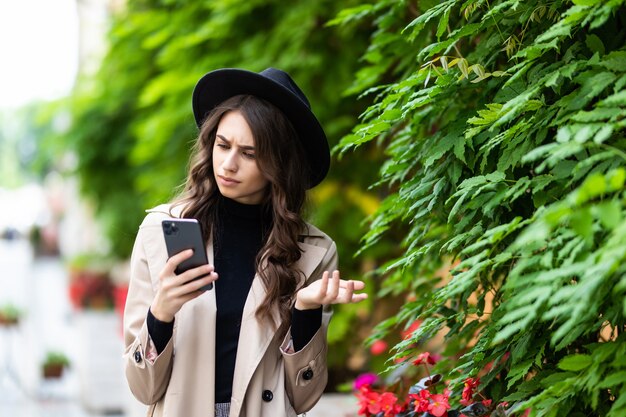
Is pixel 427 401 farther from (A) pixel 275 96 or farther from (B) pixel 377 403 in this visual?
(A) pixel 275 96

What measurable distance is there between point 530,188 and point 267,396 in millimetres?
962

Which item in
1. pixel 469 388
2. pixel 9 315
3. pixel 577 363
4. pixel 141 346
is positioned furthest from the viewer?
pixel 9 315

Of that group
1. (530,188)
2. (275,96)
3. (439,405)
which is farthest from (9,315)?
(530,188)

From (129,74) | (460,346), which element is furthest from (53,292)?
(460,346)

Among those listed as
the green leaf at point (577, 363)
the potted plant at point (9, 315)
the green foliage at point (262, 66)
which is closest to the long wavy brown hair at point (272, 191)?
the green leaf at point (577, 363)

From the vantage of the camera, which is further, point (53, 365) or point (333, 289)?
point (53, 365)

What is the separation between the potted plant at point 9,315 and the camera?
13500 mm

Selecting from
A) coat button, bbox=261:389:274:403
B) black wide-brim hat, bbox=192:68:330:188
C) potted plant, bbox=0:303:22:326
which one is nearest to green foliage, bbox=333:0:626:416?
black wide-brim hat, bbox=192:68:330:188

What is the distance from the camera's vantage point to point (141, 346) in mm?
2715

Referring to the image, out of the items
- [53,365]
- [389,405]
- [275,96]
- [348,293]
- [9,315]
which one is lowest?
[53,365]

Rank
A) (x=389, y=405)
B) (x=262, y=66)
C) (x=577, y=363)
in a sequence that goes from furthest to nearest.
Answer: (x=262, y=66) → (x=389, y=405) → (x=577, y=363)

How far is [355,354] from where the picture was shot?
6.82m

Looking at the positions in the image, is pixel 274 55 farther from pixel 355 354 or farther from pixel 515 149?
pixel 515 149

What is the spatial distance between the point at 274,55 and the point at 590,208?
4563 millimetres
